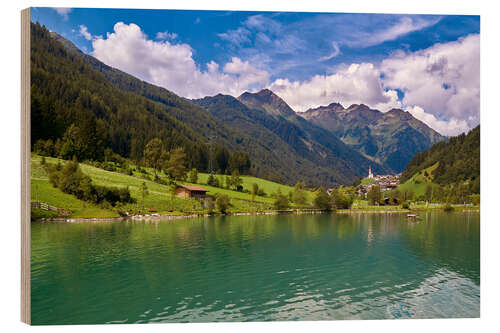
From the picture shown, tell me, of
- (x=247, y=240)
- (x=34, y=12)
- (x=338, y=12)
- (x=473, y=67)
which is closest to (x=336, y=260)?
(x=247, y=240)

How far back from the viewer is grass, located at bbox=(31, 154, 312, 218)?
41681 mm

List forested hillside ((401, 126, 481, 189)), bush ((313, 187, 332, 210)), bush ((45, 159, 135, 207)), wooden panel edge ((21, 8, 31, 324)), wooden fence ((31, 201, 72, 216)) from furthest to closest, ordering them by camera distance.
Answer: bush ((313, 187, 332, 210)), forested hillside ((401, 126, 481, 189)), bush ((45, 159, 135, 207)), wooden fence ((31, 201, 72, 216)), wooden panel edge ((21, 8, 31, 324))

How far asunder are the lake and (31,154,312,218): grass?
41.1 ft

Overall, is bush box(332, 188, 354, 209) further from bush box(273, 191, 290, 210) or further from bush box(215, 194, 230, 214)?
bush box(215, 194, 230, 214)

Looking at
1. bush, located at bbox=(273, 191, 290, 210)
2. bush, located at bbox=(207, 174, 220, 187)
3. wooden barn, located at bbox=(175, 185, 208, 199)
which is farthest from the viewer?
bush, located at bbox=(207, 174, 220, 187)

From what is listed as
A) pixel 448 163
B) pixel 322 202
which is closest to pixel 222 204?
pixel 322 202

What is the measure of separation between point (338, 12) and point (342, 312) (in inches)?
465

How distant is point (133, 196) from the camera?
54094 millimetres

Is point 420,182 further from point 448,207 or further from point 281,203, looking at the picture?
point 281,203

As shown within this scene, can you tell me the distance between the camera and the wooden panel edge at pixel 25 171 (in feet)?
37.2

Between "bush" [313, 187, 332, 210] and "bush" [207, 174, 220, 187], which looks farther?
"bush" [313, 187, 332, 210]

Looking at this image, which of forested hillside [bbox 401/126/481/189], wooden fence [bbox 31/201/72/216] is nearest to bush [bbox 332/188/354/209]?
forested hillside [bbox 401/126/481/189]

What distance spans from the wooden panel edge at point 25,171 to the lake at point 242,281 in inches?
39.3

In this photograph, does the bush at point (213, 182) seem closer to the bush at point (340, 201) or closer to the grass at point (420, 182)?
the bush at point (340, 201)
